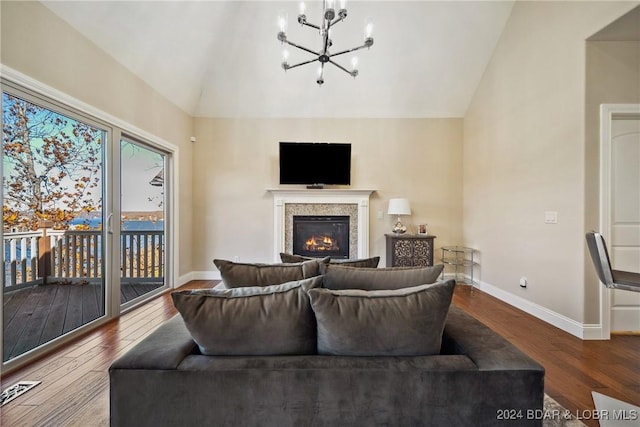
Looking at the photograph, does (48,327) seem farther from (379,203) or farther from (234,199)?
(379,203)

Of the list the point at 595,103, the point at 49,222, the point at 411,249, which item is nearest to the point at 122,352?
the point at 49,222

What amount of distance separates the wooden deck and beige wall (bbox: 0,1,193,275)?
1781 millimetres

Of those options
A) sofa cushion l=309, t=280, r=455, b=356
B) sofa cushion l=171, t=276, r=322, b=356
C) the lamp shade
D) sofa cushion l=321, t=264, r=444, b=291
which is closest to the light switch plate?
the lamp shade

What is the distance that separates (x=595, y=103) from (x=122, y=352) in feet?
16.0

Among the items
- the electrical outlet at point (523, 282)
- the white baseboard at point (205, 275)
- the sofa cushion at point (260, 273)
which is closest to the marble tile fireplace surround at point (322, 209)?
the white baseboard at point (205, 275)

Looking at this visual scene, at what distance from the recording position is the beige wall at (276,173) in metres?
4.88

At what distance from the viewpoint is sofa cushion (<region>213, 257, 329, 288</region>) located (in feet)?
5.38

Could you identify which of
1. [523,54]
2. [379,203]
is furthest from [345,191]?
[523,54]

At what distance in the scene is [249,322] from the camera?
1.07m

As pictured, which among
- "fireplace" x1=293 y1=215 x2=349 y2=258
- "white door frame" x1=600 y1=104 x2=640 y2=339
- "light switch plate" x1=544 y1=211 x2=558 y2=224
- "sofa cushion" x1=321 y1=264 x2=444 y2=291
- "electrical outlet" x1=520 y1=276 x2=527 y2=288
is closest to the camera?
"sofa cushion" x1=321 y1=264 x2=444 y2=291

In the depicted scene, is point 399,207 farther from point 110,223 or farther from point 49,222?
point 49,222

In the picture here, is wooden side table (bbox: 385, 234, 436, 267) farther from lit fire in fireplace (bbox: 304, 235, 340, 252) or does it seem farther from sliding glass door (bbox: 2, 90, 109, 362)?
sliding glass door (bbox: 2, 90, 109, 362)

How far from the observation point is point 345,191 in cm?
476

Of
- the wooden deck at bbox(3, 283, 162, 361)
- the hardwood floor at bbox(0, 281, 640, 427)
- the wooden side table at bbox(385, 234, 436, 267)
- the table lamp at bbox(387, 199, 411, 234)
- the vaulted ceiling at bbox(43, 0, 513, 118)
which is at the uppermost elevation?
the vaulted ceiling at bbox(43, 0, 513, 118)
